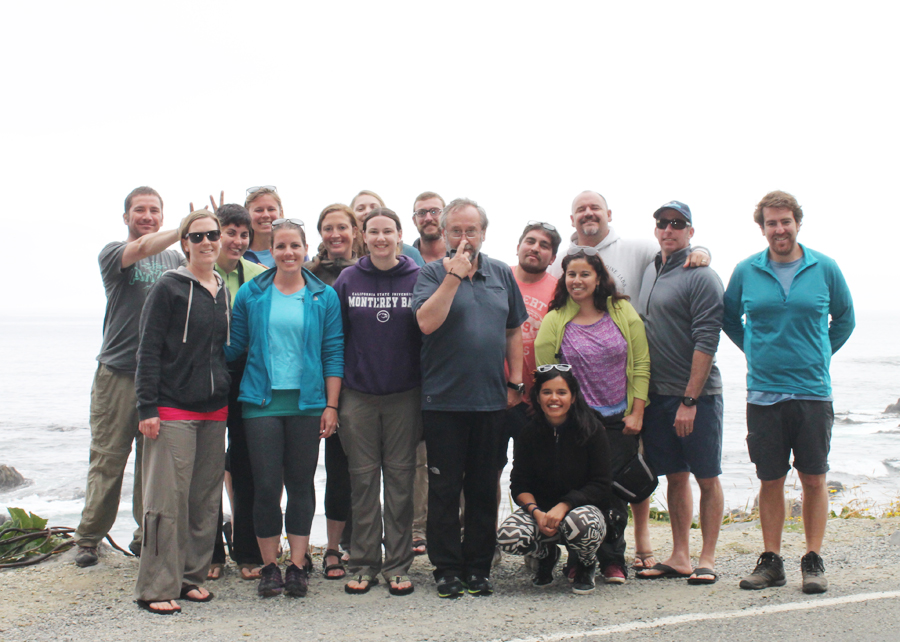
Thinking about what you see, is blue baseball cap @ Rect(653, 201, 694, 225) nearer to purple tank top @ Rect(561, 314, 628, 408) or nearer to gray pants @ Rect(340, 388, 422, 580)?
purple tank top @ Rect(561, 314, 628, 408)

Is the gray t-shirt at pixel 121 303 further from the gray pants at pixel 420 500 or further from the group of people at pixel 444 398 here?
the gray pants at pixel 420 500

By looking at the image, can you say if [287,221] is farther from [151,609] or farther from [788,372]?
[788,372]

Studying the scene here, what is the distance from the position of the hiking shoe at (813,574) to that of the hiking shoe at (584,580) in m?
1.31

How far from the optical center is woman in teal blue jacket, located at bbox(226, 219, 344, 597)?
443 cm

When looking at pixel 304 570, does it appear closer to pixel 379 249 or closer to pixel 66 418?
pixel 379 249

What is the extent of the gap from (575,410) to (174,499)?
8.21 feet

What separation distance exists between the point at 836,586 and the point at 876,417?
965 inches

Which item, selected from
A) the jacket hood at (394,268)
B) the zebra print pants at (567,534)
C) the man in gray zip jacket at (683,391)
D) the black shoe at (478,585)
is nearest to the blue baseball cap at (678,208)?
the man in gray zip jacket at (683,391)

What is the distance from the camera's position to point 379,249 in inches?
181

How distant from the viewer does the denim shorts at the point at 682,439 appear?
4.79 meters

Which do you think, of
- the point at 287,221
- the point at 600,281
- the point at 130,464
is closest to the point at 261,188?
the point at 287,221

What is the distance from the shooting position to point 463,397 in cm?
441

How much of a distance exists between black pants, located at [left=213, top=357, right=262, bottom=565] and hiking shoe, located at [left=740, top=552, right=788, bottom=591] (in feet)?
10.7

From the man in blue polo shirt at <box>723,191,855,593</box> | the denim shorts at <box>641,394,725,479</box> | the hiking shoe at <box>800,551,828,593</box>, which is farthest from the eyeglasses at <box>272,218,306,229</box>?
the hiking shoe at <box>800,551,828,593</box>
